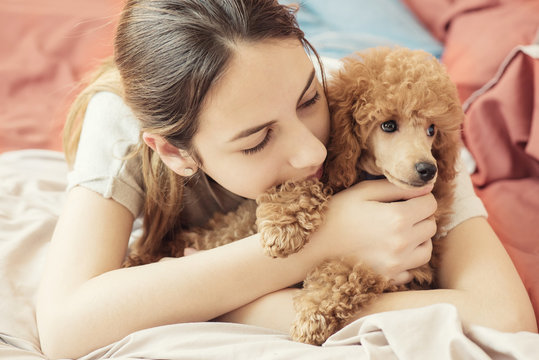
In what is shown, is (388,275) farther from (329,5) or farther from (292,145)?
(329,5)

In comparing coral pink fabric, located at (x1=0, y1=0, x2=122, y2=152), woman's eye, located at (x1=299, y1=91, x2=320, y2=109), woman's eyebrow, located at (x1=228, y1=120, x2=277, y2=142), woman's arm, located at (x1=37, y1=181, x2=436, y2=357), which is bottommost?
coral pink fabric, located at (x1=0, y1=0, x2=122, y2=152)

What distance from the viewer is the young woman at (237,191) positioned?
109 cm

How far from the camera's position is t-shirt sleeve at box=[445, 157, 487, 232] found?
132 cm

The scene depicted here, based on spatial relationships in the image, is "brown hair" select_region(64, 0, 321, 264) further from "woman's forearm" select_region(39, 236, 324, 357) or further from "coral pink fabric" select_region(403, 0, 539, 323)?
"coral pink fabric" select_region(403, 0, 539, 323)

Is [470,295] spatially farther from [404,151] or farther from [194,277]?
[194,277]

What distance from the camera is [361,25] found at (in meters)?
2.34

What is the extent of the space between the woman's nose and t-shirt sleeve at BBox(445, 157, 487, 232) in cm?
40

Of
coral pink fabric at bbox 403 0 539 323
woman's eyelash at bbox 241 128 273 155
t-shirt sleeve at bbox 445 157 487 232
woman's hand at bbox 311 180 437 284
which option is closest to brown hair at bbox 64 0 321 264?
woman's eyelash at bbox 241 128 273 155

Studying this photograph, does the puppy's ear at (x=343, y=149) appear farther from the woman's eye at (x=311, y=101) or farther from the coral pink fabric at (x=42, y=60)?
the coral pink fabric at (x=42, y=60)

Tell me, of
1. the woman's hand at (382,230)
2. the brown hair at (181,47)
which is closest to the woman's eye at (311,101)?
the brown hair at (181,47)

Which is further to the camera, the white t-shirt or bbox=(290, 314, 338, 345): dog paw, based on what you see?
the white t-shirt

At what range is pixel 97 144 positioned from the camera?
54.9 inches

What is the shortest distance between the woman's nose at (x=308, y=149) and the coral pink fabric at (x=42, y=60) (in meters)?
1.20

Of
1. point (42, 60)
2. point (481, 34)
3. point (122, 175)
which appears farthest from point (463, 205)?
point (42, 60)
